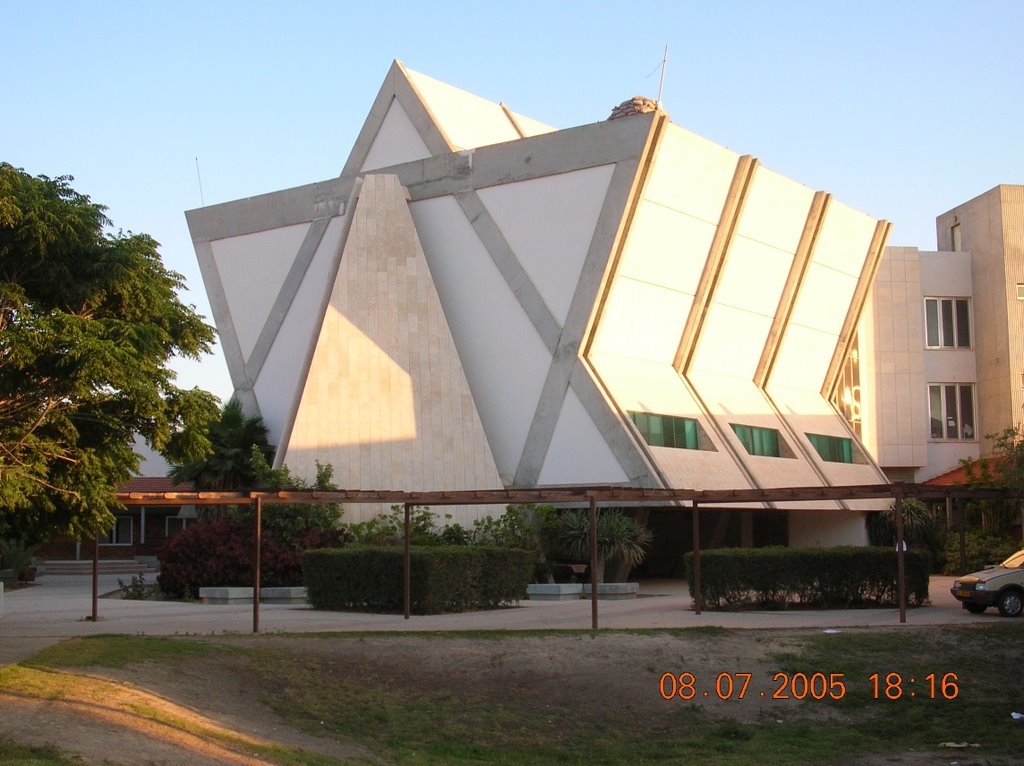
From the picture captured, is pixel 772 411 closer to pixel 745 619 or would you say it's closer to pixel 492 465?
pixel 492 465

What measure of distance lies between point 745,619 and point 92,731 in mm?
14563

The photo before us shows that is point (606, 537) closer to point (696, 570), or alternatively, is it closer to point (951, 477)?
point (696, 570)

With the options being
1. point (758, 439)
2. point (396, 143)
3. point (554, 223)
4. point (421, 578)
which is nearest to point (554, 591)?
point (421, 578)

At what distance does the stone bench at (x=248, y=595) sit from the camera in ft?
100

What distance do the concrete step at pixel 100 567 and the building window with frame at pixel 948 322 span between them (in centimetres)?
3298

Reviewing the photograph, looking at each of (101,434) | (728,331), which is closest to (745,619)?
(101,434)

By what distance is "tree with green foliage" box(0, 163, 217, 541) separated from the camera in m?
15.3

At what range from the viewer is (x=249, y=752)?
12.7 m

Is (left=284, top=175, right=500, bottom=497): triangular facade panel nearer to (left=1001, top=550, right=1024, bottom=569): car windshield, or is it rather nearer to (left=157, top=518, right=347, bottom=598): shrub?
(left=157, top=518, right=347, bottom=598): shrub

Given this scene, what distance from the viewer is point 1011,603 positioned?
2406 centimetres

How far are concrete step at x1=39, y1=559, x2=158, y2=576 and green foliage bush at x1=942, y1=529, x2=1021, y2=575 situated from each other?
30.4 meters

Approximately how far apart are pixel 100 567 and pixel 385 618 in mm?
28348

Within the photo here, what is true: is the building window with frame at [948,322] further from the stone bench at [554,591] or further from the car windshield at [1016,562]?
the car windshield at [1016,562]

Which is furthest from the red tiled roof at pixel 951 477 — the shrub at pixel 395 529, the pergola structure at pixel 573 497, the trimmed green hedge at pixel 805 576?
the shrub at pixel 395 529
